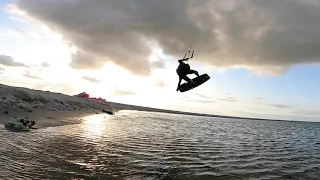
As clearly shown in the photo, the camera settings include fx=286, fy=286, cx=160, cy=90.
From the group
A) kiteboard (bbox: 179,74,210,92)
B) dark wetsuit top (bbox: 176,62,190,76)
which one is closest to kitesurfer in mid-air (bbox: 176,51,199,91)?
dark wetsuit top (bbox: 176,62,190,76)

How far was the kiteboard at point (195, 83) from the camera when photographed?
86.7ft

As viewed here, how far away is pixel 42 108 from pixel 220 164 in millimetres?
29388

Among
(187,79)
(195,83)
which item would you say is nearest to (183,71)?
(187,79)

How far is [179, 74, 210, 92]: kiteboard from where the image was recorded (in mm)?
26438

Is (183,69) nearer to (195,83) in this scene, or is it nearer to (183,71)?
(183,71)

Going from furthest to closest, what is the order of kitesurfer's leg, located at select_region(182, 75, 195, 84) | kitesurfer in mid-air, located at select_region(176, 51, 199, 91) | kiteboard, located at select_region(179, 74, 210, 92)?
kiteboard, located at select_region(179, 74, 210, 92), kitesurfer's leg, located at select_region(182, 75, 195, 84), kitesurfer in mid-air, located at select_region(176, 51, 199, 91)

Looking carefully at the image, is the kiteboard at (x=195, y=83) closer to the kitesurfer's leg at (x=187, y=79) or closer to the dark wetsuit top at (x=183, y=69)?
the kitesurfer's leg at (x=187, y=79)

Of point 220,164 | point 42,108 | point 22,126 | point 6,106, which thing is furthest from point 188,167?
point 42,108

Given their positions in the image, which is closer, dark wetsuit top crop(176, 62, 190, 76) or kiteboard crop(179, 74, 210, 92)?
dark wetsuit top crop(176, 62, 190, 76)

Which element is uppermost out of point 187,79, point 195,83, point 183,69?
point 183,69

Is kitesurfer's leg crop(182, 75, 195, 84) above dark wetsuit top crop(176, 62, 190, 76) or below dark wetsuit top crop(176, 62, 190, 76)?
below

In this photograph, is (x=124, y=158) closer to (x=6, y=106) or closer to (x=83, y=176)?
(x=83, y=176)

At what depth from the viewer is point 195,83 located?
26422mm

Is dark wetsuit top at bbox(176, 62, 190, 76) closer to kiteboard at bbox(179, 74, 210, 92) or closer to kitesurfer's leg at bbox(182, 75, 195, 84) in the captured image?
kitesurfer's leg at bbox(182, 75, 195, 84)
